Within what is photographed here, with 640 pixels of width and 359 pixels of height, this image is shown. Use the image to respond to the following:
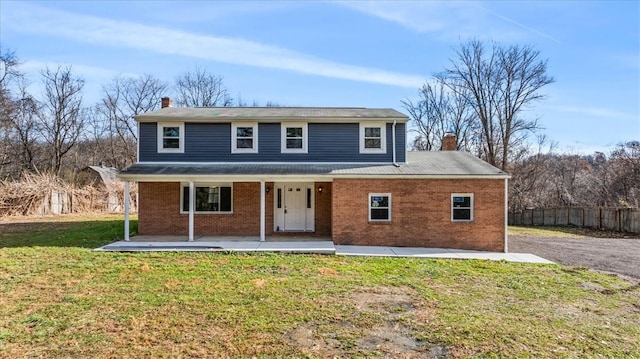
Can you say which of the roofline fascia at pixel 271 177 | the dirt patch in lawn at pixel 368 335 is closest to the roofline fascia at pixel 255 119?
the roofline fascia at pixel 271 177

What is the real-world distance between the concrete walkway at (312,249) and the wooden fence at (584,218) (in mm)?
12514

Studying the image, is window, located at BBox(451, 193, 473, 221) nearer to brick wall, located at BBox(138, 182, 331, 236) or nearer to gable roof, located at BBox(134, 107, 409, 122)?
gable roof, located at BBox(134, 107, 409, 122)

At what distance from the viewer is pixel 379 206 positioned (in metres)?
13.6

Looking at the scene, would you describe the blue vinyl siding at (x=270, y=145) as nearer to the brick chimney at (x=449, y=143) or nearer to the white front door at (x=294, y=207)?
the white front door at (x=294, y=207)

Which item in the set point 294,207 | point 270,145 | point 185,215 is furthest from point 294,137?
point 185,215

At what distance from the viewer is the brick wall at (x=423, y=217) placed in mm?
13414

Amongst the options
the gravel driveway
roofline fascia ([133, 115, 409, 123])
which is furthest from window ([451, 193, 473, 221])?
roofline fascia ([133, 115, 409, 123])

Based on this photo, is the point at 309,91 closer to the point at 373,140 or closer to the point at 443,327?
the point at 373,140

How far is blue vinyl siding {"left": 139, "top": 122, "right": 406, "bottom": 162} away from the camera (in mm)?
15273

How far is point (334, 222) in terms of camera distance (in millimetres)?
13500

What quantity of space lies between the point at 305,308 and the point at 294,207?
9.08 meters

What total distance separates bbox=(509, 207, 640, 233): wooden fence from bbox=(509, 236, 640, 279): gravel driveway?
286 cm

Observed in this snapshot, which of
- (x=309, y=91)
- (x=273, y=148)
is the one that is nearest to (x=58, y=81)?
(x=309, y=91)

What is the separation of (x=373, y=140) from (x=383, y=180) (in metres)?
2.54
